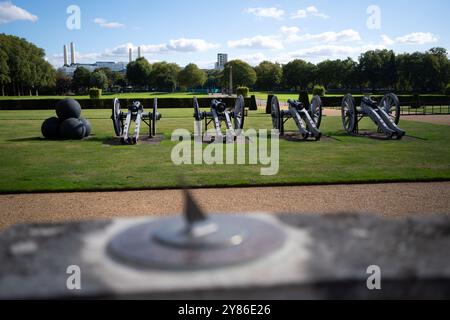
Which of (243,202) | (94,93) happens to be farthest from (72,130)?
(94,93)

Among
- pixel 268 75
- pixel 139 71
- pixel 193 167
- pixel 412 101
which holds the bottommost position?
pixel 193 167

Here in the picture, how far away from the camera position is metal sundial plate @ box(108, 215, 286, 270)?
8.30 ft

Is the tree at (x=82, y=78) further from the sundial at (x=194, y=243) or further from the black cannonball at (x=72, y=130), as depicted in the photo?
the sundial at (x=194, y=243)

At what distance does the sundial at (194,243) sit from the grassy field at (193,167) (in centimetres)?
459

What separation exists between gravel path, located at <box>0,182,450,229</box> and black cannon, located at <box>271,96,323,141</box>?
872 cm

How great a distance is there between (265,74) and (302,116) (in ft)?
318

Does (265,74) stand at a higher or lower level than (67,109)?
higher

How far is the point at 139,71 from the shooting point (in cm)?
11106

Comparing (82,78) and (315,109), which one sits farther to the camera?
(82,78)

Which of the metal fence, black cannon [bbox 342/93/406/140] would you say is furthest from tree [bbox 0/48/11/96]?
black cannon [bbox 342/93/406/140]

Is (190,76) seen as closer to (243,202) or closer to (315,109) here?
(315,109)

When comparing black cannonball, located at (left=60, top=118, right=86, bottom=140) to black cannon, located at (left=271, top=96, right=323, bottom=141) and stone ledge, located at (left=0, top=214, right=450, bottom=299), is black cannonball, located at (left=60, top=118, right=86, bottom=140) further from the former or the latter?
stone ledge, located at (left=0, top=214, right=450, bottom=299)

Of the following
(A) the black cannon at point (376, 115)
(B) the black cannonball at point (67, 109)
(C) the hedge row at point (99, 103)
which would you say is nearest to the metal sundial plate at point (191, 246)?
(A) the black cannon at point (376, 115)
